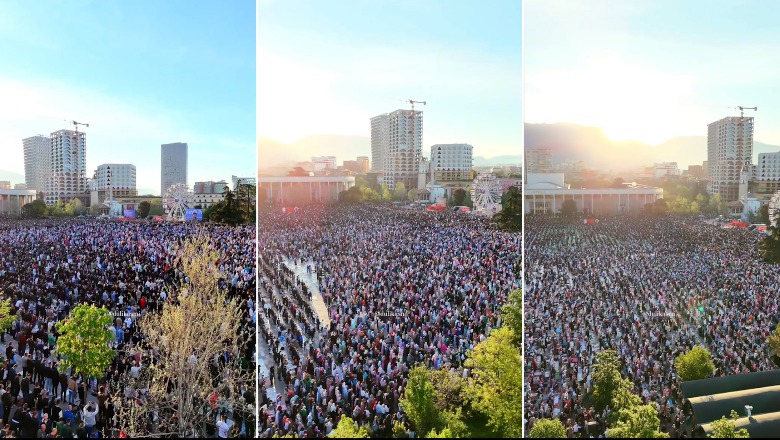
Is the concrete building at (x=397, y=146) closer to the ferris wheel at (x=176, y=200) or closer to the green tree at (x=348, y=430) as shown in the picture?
the ferris wheel at (x=176, y=200)

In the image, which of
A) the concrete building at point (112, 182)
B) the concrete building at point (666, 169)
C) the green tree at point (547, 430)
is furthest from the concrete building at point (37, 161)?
the concrete building at point (666, 169)

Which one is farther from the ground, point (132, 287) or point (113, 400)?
point (132, 287)

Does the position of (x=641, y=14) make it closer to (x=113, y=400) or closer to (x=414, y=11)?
(x=414, y=11)

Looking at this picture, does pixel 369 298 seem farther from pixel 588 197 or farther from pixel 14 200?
pixel 14 200

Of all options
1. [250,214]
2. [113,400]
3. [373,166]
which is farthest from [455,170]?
[113,400]

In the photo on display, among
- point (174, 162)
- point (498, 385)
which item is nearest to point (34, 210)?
Result: point (174, 162)

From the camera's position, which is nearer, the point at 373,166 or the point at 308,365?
the point at 308,365
